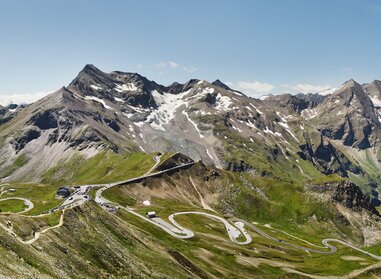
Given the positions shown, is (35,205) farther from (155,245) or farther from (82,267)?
(82,267)

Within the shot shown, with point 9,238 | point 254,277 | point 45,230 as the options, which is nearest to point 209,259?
point 254,277

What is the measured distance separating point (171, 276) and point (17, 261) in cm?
4259

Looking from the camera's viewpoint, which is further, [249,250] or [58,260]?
[249,250]

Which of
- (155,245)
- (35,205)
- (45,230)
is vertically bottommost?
(35,205)

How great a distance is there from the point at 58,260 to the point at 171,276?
32727mm

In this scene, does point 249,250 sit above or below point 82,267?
below

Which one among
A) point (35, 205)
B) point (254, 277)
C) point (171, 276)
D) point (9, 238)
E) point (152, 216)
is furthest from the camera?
point (35, 205)

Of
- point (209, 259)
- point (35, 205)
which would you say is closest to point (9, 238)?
point (209, 259)

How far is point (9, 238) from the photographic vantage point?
57.4 m

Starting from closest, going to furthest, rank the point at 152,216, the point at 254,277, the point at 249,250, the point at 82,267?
the point at 82,267, the point at 254,277, the point at 249,250, the point at 152,216

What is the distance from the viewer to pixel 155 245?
10612cm

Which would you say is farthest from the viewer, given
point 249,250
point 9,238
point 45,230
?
point 249,250

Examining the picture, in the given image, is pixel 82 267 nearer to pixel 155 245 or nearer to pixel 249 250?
pixel 155 245

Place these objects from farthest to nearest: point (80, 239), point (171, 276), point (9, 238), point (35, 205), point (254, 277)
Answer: point (35, 205), point (254, 277), point (171, 276), point (80, 239), point (9, 238)
